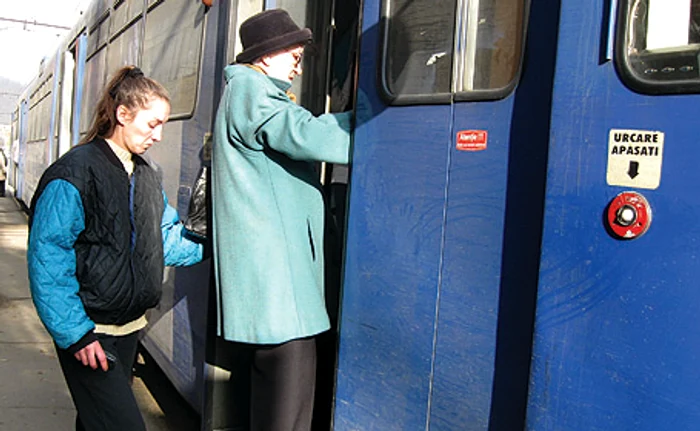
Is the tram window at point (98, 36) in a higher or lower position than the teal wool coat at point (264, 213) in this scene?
higher

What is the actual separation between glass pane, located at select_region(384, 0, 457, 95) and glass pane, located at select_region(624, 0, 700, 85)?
1.82 ft

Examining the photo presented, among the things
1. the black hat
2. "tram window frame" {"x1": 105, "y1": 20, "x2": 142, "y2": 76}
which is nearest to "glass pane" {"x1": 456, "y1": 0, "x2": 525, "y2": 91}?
the black hat

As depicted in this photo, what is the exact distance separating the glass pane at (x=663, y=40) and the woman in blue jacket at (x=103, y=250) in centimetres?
149

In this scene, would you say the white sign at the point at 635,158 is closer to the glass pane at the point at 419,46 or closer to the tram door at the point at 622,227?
the tram door at the point at 622,227

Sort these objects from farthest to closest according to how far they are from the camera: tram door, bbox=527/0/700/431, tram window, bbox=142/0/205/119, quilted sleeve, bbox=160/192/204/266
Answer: tram window, bbox=142/0/205/119
quilted sleeve, bbox=160/192/204/266
tram door, bbox=527/0/700/431

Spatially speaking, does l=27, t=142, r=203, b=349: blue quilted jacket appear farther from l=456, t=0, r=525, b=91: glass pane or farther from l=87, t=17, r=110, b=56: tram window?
l=87, t=17, r=110, b=56: tram window

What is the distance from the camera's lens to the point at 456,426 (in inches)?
76.7

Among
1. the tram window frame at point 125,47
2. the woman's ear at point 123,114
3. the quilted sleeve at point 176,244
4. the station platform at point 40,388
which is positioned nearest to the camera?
the woman's ear at point 123,114

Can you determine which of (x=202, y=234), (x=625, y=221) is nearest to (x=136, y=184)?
(x=202, y=234)

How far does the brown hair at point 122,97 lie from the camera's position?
2334 mm

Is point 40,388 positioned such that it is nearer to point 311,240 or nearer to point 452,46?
point 311,240

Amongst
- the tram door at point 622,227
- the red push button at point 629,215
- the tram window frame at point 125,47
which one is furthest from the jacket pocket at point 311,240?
the tram window frame at point 125,47

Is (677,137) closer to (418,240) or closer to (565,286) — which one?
(565,286)

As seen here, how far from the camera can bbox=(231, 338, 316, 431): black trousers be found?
2.29 m
